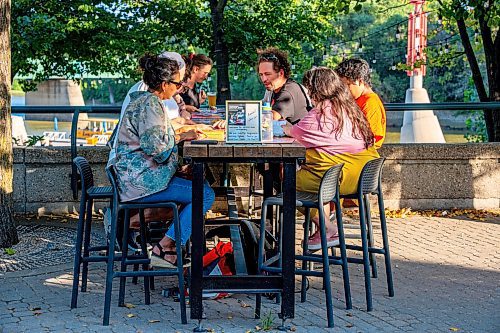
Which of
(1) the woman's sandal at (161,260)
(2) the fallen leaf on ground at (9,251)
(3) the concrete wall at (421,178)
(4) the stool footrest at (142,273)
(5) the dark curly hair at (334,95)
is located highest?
(5) the dark curly hair at (334,95)

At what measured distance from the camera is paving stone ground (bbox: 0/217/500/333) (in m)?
5.80

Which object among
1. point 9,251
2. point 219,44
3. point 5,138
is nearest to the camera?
point 9,251

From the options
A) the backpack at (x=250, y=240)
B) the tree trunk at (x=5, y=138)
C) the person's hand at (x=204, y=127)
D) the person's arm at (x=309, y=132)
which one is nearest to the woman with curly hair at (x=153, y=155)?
the person's arm at (x=309, y=132)

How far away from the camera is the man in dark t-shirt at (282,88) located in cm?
786

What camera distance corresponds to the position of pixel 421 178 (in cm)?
1031

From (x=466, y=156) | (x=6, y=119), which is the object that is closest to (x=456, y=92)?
(x=466, y=156)

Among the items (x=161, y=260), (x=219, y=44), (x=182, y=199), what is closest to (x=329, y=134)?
(x=182, y=199)

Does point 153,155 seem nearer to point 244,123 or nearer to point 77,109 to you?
point 244,123

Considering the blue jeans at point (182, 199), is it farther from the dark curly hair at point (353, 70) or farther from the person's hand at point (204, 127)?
the dark curly hair at point (353, 70)

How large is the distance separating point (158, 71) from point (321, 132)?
4.24 ft

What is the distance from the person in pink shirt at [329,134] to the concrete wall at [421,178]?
3.46 m

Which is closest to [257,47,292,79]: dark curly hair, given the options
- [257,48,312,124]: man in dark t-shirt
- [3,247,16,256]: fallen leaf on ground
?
[257,48,312,124]: man in dark t-shirt

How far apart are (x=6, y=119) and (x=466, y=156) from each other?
5321 mm

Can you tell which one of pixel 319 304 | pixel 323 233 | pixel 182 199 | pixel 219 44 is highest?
pixel 219 44
